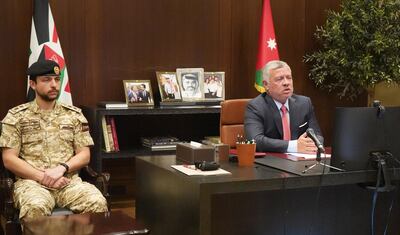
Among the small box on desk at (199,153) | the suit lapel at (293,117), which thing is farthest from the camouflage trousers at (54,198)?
the suit lapel at (293,117)

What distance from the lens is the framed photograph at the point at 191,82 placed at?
4.53m

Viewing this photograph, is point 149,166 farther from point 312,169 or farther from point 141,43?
point 141,43

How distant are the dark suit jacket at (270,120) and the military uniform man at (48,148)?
892mm

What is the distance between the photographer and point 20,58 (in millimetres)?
4234

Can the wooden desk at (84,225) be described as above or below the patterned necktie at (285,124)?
below

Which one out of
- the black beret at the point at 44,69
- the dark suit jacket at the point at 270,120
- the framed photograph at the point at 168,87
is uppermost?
the black beret at the point at 44,69

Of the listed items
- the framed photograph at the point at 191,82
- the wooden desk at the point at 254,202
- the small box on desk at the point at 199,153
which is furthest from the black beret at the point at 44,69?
the framed photograph at the point at 191,82

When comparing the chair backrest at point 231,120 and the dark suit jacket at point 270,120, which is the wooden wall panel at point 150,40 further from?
the dark suit jacket at point 270,120

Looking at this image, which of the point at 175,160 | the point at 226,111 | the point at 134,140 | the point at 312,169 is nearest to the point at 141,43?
the point at 134,140

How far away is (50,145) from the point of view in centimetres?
313

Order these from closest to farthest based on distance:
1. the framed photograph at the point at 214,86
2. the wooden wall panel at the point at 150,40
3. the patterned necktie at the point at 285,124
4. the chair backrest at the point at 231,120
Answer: the patterned necktie at the point at 285,124, the chair backrest at the point at 231,120, the wooden wall panel at the point at 150,40, the framed photograph at the point at 214,86

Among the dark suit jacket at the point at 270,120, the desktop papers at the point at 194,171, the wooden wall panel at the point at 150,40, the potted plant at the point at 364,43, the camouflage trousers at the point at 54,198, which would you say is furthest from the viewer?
the potted plant at the point at 364,43

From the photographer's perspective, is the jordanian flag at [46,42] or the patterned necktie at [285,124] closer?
the patterned necktie at [285,124]

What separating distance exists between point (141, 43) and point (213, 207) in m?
2.45
